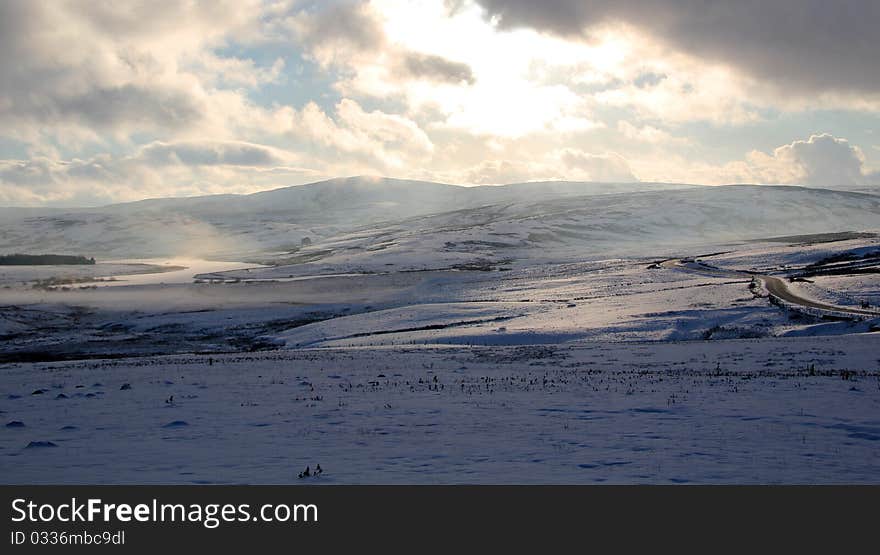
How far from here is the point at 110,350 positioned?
4706 centimetres

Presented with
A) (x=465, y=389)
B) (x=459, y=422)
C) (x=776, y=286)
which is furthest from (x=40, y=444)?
(x=776, y=286)

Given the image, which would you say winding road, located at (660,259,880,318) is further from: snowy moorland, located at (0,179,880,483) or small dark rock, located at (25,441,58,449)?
small dark rock, located at (25,441,58,449)

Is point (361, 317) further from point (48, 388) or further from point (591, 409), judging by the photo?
point (591, 409)

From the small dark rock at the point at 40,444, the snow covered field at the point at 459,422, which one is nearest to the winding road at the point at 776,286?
the snow covered field at the point at 459,422

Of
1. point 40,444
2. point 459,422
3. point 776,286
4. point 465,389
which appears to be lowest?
point 465,389

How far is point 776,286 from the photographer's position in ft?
211

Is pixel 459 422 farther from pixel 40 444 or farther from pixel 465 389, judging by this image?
pixel 40 444

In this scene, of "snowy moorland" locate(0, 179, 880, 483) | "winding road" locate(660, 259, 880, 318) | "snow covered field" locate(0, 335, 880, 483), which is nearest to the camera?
"snow covered field" locate(0, 335, 880, 483)

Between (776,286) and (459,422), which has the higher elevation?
(776,286)

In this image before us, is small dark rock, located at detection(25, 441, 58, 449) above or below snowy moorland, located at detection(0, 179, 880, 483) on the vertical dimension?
above

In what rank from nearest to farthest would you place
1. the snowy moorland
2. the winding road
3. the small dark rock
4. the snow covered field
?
the snow covered field → the snowy moorland → the small dark rock → the winding road

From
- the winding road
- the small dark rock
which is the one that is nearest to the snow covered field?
the small dark rock

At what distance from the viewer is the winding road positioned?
4656cm
